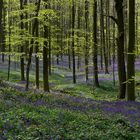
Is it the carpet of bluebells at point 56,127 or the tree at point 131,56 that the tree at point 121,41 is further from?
the carpet of bluebells at point 56,127

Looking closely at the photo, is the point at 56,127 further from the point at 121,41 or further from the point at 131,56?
the point at 121,41

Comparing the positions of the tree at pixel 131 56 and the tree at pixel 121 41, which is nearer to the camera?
the tree at pixel 131 56

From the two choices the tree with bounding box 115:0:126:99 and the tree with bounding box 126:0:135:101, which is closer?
the tree with bounding box 126:0:135:101

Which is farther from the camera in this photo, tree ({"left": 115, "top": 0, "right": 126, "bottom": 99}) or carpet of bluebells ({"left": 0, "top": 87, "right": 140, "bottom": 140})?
tree ({"left": 115, "top": 0, "right": 126, "bottom": 99})

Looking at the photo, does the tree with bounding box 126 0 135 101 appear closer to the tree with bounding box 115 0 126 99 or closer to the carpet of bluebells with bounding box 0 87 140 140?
the tree with bounding box 115 0 126 99

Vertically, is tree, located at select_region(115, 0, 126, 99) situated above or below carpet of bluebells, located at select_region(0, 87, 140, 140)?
above

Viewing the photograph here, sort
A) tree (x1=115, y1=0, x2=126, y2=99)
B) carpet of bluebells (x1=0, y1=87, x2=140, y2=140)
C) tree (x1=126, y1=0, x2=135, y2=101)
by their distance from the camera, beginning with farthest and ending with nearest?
1. tree (x1=115, y1=0, x2=126, y2=99)
2. tree (x1=126, y1=0, x2=135, y2=101)
3. carpet of bluebells (x1=0, y1=87, x2=140, y2=140)

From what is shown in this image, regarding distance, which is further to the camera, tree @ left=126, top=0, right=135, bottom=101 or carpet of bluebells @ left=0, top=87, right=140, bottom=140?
tree @ left=126, top=0, right=135, bottom=101

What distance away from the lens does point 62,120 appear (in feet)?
36.4

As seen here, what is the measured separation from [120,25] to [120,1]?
5.11ft

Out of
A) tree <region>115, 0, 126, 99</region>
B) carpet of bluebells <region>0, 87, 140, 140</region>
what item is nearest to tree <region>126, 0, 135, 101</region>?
tree <region>115, 0, 126, 99</region>

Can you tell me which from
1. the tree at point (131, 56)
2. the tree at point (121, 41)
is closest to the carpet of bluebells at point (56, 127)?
the tree at point (131, 56)

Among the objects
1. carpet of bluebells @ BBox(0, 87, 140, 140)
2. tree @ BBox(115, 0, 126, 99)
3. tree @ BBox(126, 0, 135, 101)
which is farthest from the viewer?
tree @ BBox(115, 0, 126, 99)

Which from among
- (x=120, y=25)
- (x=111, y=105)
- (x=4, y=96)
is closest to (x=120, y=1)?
(x=120, y=25)
